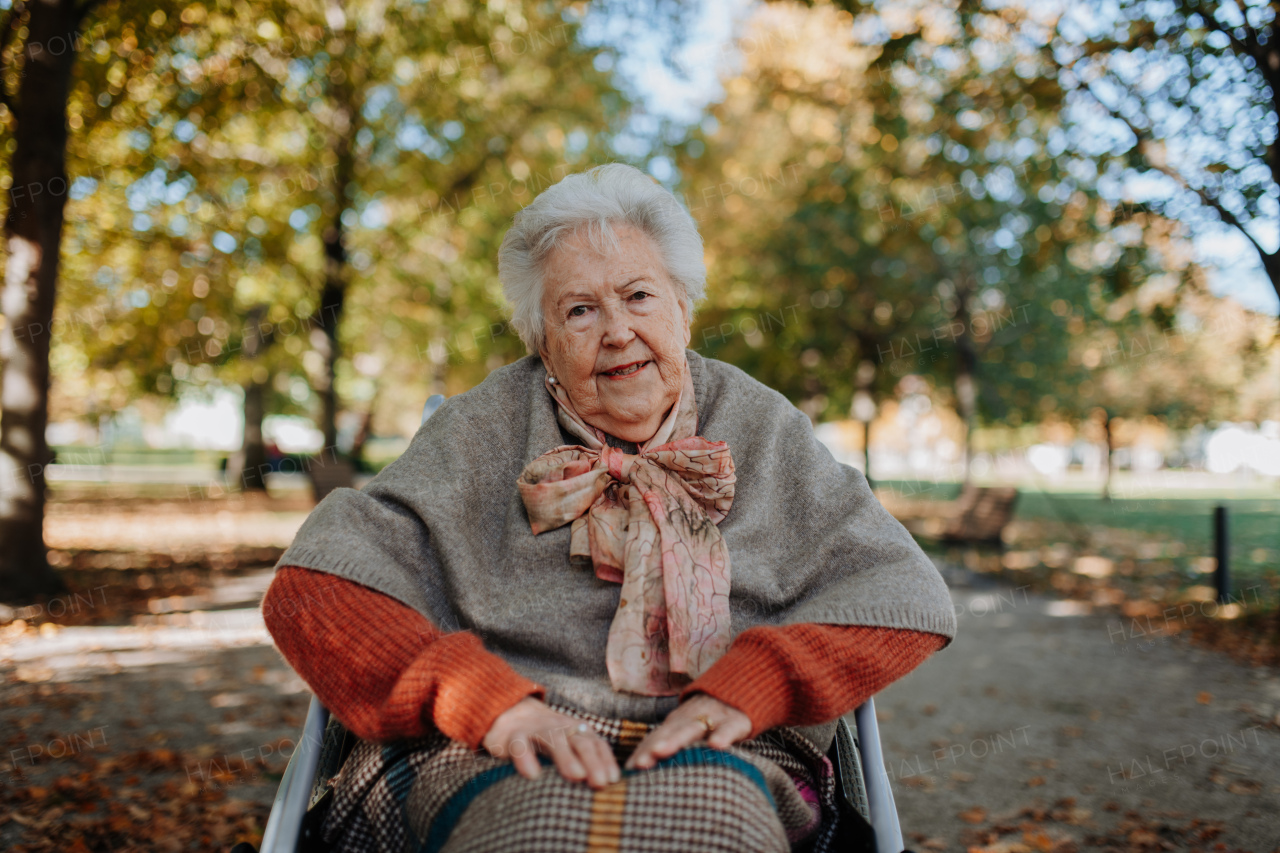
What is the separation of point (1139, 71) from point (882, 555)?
6.45m

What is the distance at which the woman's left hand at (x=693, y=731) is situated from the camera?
144cm

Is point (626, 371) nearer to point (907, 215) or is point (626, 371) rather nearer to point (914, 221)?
point (914, 221)

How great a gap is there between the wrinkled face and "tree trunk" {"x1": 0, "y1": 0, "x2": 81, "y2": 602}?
6251 mm

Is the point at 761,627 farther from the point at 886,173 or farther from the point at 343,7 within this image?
the point at 343,7

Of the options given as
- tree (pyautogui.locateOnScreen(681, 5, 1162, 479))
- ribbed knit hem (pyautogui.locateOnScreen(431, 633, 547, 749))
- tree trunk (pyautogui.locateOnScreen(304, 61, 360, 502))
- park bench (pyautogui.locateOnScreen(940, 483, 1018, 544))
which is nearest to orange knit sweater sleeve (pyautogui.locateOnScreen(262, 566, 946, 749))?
ribbed knit hem (pyautogui.locateOnScreen(431, 633, 547, 749))

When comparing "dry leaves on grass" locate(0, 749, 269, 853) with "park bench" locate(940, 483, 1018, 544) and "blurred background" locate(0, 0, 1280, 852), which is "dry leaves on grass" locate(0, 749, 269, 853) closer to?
"blurred background" locate(0, 0, 1280, 852)

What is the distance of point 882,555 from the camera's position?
1.77m

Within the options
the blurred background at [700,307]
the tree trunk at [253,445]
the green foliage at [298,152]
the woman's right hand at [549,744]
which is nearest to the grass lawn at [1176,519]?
the blurred background at [700,307]

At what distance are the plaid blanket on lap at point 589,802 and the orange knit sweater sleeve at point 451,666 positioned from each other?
10 cm

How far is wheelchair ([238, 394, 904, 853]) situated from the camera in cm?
159

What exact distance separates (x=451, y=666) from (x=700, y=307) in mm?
11030

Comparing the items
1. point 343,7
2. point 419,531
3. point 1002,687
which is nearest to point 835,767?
point 419,531

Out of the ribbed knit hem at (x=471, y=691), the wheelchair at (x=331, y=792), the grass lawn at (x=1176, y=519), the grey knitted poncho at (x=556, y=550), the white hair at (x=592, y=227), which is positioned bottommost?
the grass lawn at (x=1176, y=519)

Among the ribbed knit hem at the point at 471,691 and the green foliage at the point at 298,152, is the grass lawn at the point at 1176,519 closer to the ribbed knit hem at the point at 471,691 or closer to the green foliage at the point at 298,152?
the ribbed knit hem at the point at 471,691
